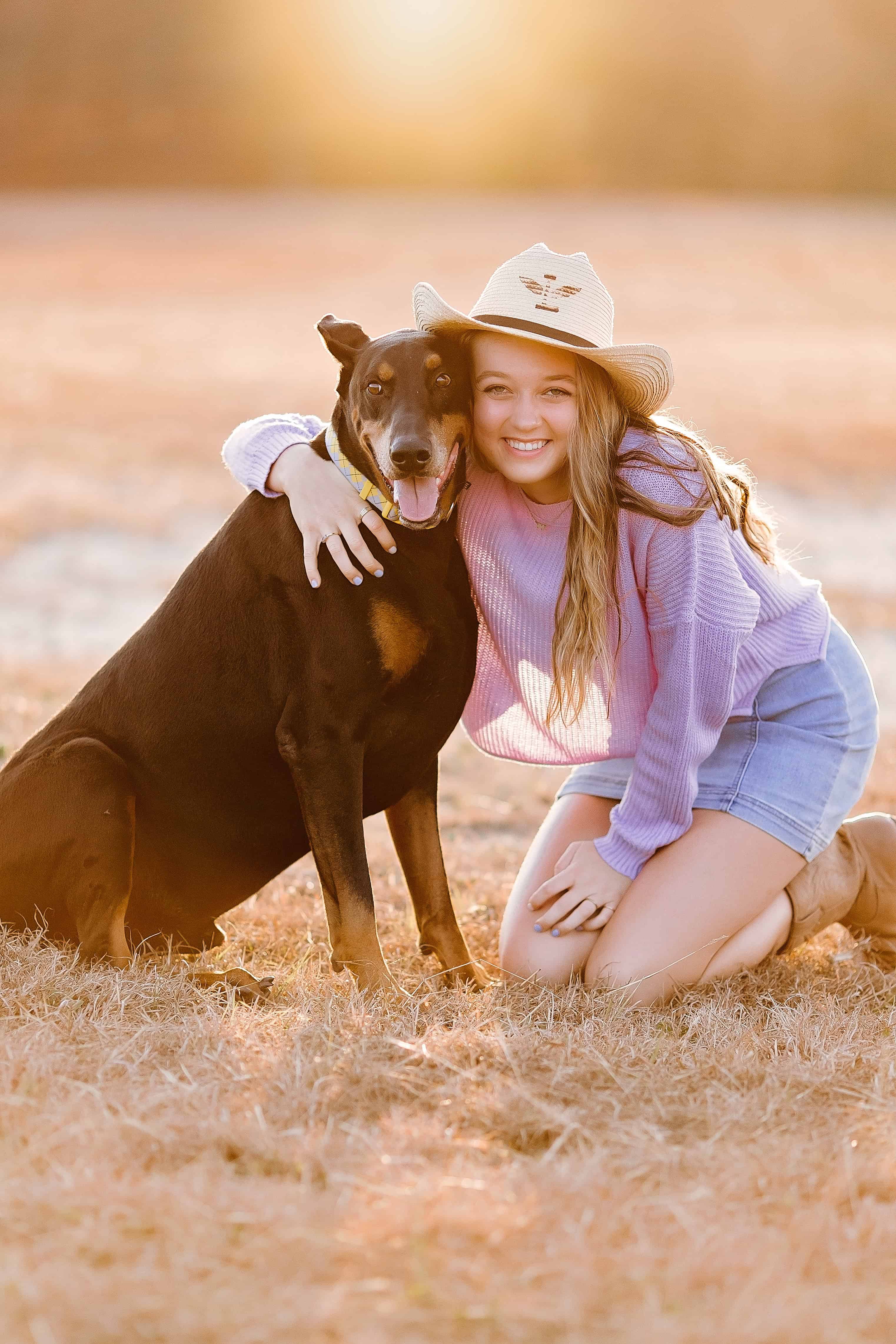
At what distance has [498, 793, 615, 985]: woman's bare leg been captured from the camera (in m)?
2.88

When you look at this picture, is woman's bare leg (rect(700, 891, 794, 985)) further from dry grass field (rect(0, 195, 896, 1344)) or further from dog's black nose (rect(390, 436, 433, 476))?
dog's black nose (rect(390, 436, 433, 476))

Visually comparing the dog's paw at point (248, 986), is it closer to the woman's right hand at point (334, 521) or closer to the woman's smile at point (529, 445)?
the woman's right hand at point (334, 521)

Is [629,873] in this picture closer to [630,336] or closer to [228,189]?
[630,336]

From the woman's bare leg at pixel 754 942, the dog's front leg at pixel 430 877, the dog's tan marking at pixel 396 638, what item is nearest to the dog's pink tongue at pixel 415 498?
the dog's tan marking at pixel 396 638

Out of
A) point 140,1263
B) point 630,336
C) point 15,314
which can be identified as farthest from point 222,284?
point 140,1263

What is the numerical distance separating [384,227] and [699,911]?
17742mm

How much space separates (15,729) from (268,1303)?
131 inches

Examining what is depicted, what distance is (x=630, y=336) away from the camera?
42.7 feet

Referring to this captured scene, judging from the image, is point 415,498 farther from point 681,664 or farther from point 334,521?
point 681,664

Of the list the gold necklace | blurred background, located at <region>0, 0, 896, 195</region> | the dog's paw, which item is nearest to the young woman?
the gold necklace

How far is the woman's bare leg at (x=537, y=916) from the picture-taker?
9.46 feet

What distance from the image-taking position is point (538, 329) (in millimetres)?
2668

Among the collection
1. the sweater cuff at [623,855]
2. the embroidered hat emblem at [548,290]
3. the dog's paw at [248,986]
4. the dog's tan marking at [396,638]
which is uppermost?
the embroidered hat emblem at [548,290]

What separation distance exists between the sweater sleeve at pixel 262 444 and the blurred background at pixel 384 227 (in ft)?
8.52
